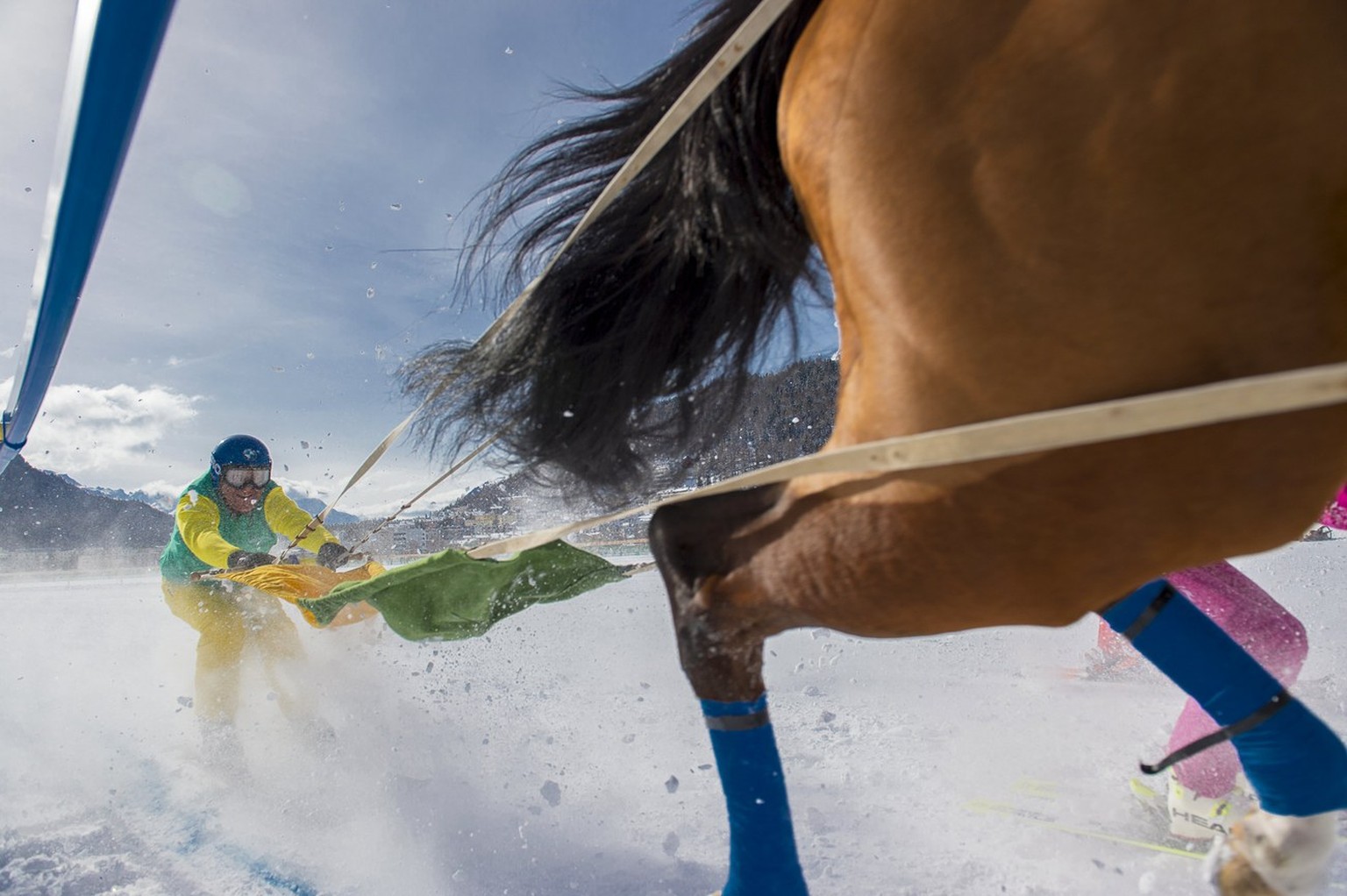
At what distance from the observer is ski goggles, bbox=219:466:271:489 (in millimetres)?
4422

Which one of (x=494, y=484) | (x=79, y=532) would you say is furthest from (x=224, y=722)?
(x=79, y=532)

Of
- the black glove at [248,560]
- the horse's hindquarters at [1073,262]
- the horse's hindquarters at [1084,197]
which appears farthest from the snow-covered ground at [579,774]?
the horse's hindquarters at [1084,197]

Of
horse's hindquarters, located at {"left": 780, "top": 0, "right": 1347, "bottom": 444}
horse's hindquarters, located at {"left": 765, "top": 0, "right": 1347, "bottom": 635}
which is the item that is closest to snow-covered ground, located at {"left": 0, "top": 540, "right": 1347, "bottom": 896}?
horse's hindquarters, located at {"left": 765, "top": 0, "right": 1347, "bottom": 635}

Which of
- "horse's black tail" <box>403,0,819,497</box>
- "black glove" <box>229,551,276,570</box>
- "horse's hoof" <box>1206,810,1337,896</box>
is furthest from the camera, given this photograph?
"black glove" <box>229,551,276,570</box>

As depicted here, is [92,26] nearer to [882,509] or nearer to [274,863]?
[882,509]

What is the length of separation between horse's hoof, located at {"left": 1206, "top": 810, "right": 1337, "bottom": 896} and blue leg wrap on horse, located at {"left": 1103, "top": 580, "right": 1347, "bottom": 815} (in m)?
0.02

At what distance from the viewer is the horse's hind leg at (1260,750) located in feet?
3.50

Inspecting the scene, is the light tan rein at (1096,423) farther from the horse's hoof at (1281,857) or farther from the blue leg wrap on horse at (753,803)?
the horse's hoof at (1281,857)

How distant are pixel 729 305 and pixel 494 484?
2.76 feet

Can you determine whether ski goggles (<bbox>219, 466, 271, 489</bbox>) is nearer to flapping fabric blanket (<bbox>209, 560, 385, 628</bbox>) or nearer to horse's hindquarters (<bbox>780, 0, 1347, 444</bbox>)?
flapping fabric blanket (<bbox>209, 560, 385, 628</bbox>)

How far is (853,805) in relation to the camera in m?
2.51

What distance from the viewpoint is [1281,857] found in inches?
41.8

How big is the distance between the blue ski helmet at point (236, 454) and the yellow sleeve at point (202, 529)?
278 millimetres

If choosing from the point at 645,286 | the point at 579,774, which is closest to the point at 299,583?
the point at 579,774
